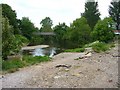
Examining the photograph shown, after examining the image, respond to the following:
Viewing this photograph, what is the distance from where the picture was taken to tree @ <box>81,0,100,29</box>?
187ft

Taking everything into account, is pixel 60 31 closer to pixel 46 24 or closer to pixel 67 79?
pixel 46 24

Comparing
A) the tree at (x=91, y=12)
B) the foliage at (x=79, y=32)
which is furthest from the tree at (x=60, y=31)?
the foliage at (x=79, y=32)

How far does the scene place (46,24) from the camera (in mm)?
79500

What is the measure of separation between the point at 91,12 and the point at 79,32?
7371 mm

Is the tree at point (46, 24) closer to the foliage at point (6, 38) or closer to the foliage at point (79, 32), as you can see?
the foliage at point (79, 32)

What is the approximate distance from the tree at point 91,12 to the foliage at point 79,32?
197 inches

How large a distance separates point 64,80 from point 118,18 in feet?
158

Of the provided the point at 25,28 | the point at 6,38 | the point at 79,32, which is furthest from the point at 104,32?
the point at 6,38

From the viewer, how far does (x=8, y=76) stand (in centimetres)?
1228

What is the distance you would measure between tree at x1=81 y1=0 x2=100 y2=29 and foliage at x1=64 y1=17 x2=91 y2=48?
197 inches

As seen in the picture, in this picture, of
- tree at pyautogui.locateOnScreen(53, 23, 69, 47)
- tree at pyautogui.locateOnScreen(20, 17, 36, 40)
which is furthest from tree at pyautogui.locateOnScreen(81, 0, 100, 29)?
tree at pyautogui.locateOnScreen(20, 17, 36, 40)

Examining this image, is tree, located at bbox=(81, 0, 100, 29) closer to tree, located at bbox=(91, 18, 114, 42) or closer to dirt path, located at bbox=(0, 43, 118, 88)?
tree, located at bbox=(91, 18, 114, 42)

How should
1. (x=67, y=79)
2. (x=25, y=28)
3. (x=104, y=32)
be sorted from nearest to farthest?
(x=67, y=79) → (x=104, y=32) → (x=25, y=28)

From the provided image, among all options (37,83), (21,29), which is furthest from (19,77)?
(21,29)
